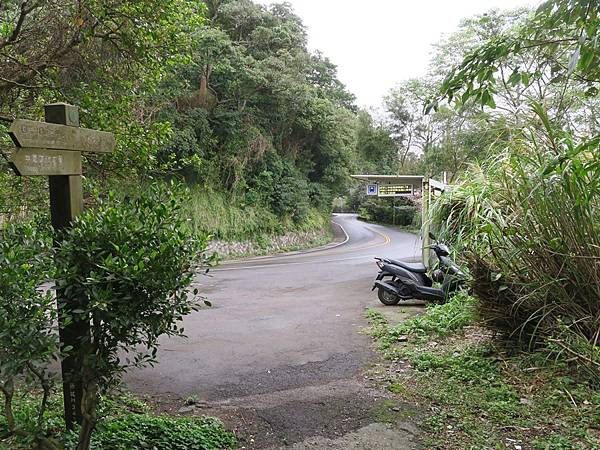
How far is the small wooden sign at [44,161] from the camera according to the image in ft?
7.06

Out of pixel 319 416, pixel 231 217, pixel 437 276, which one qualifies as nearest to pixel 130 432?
pixel 319 416

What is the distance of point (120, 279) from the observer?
202 centimetres

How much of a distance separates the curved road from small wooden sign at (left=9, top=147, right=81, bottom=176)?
2157mm

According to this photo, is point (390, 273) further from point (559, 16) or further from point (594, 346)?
point (559, 16)

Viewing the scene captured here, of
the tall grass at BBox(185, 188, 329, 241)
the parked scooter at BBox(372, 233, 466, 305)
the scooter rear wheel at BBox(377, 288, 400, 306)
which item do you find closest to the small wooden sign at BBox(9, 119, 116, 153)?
the parked scooter at BBox(372, 233, 466, 305)

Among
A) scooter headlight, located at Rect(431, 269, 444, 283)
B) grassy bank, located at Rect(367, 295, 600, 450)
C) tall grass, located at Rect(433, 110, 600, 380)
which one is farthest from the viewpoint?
scooter headlight, located at Rect(431, 269, 444, 283)

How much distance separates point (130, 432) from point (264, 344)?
9.16 feet

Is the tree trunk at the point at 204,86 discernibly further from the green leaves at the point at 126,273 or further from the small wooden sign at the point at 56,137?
→ the green leaves at the point at 126,273

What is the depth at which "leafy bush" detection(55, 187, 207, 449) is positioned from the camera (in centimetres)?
206

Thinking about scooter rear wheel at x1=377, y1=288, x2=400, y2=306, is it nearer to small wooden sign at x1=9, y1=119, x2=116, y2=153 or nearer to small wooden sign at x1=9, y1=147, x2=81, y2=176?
small wooden sign at x1=9, y1=119, x2=116, y2=153

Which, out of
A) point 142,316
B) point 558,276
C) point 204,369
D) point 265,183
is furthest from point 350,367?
point 265,183

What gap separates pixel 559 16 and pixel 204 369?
401 cm

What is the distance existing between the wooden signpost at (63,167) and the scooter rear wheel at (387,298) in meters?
5.68

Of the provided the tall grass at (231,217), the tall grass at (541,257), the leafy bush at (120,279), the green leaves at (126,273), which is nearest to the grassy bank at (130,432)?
the leafy bush at (120,279)
